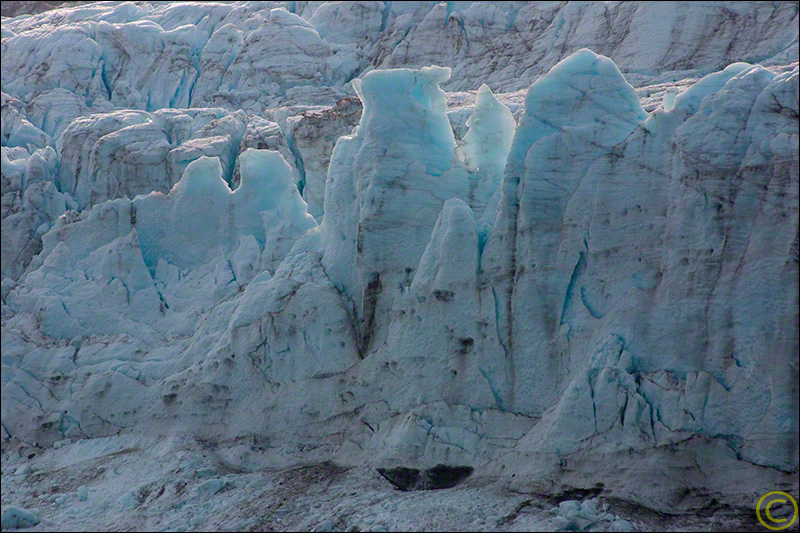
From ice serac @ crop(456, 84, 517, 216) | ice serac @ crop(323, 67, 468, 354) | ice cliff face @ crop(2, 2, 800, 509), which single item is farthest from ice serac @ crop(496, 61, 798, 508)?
ice serac @ crop(323, 67, 468, 354)

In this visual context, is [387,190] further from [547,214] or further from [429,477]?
[429,477]

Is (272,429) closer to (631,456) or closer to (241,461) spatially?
(241,461)

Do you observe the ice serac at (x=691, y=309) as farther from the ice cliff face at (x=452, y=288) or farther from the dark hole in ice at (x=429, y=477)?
the dark hole in ice at (x=429, y=477)

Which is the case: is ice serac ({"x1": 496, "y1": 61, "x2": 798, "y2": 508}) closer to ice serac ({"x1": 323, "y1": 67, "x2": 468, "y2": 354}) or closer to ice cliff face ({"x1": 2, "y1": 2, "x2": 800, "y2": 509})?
ice cliff face ({"x1": 2, "y1": 2, "x2": 800, "y2": 509})

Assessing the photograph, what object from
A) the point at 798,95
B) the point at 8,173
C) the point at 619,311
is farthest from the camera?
the point at 8,173

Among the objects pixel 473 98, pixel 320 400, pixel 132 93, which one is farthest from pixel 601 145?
pixel 132 93

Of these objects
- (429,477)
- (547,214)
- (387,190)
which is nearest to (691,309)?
(547,214)
